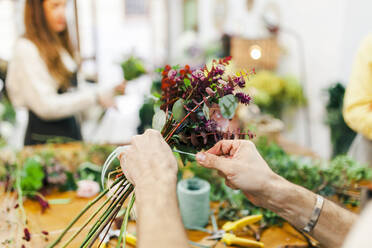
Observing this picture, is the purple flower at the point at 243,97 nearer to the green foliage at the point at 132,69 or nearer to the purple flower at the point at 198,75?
the purple flower at the point at 198,75

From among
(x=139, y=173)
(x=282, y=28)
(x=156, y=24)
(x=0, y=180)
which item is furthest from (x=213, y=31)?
(x=139, y=173)

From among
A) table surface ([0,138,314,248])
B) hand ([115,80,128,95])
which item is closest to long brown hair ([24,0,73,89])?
hand ([115,80,128,95])

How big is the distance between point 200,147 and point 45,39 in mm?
1527

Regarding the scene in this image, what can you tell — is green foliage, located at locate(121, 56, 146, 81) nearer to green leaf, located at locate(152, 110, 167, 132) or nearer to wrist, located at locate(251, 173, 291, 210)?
green leaf, located at locate(152, 110, 167, 132)

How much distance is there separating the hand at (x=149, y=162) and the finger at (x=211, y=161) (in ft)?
0.30

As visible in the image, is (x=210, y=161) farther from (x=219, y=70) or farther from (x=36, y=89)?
(x=36, y=89)

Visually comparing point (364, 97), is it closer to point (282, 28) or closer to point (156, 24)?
point (282, 28)

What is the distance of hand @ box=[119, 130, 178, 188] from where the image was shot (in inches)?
25.0

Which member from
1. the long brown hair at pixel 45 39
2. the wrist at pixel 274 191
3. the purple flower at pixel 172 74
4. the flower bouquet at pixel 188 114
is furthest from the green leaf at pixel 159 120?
the long brown hair at pixel 45 39

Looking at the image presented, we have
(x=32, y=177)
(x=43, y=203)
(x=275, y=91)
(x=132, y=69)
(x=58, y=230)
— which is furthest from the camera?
(x=275, y=91)

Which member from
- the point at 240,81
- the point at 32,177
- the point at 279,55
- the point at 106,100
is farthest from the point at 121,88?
the point at 279,55

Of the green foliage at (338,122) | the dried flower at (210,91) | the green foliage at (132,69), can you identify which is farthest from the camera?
the green foliage at (338,122)

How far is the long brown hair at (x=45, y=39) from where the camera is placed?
5.85ft

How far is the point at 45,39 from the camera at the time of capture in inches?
72.6
